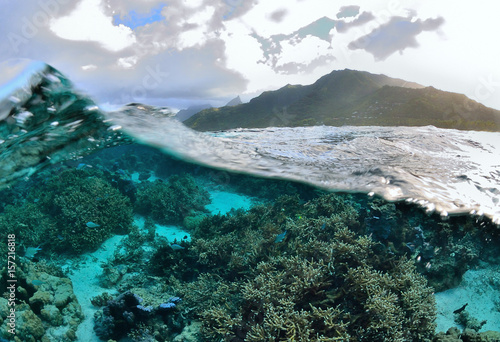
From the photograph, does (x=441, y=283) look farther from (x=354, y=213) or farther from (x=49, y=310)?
(x=49, y=310)

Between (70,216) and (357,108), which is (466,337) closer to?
(357,108)

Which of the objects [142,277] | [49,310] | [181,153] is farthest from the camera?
[181,153]

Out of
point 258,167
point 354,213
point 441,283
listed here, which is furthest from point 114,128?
point 441,283

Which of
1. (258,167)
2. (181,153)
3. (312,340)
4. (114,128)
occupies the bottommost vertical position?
(312,340)

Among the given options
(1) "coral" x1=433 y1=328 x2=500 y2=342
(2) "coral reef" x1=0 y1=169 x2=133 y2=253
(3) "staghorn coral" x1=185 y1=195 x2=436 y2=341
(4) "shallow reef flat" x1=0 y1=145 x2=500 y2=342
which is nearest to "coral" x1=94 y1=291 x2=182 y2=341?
(4) "shallow reef flat" x1=0 y1=145 x2=500 y2=342

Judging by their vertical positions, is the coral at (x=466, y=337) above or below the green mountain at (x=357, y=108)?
below

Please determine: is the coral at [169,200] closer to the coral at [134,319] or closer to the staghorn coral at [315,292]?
the staghorn coral at [315,292]

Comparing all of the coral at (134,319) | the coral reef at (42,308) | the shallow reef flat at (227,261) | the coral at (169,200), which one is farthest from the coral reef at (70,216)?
the coral at (134,319)
